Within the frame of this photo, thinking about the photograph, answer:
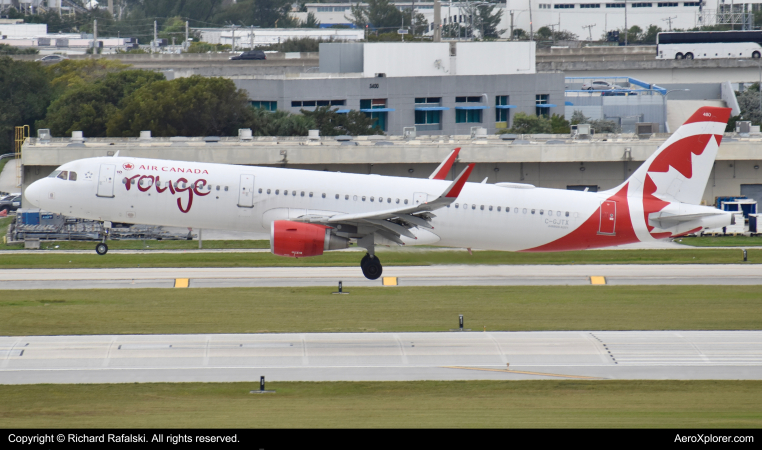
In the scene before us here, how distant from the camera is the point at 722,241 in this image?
198 ft

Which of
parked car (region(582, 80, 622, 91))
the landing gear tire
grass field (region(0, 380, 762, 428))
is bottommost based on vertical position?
grass field (region(0, 380, 762, 428))

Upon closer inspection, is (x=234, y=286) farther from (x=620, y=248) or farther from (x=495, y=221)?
(x=620, y=248)

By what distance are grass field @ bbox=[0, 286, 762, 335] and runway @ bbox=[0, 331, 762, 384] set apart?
4.08 feet

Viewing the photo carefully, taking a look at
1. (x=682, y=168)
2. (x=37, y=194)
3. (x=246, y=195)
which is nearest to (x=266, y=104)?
(x=37, y=194)

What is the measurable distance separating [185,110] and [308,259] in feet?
129

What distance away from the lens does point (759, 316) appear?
35.1m

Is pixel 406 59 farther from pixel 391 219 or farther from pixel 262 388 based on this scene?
pixel 262 388

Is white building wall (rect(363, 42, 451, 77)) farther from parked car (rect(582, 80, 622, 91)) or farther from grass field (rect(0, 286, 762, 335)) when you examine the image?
grass field (rect(0, 286, 762, 335))

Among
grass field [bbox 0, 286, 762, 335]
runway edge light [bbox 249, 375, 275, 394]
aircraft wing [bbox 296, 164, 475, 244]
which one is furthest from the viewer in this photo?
aircraft wing [bbox 296, 164, 475, 244]

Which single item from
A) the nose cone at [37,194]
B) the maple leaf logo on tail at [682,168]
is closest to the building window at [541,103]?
the maple leaf logo on tail at [682,168]

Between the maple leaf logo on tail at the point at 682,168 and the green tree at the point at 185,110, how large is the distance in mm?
56203

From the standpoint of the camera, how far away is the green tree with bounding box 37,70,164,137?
90.8 metres

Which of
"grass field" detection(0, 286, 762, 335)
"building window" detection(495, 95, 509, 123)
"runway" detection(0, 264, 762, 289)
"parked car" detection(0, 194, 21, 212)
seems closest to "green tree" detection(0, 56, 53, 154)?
"parked car" detection(0, 194, 21, 212)
